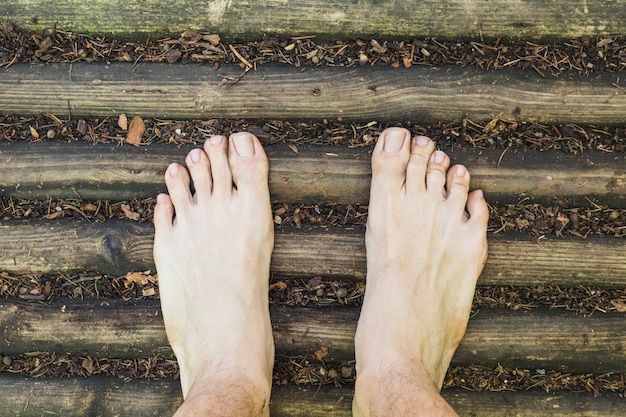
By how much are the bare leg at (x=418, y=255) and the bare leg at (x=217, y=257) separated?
393mm

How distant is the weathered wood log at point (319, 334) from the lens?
2.08 metres

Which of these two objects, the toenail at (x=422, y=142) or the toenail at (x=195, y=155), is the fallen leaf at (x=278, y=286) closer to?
the toenail at (x=195, y=155)

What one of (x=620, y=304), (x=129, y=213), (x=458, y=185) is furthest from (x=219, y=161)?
(x=620, y=304)

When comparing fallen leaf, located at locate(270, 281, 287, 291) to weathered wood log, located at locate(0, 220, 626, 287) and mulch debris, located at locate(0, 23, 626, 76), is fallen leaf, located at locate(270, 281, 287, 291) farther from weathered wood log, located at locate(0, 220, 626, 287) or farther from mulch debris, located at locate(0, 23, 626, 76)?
mulch debris, located at locate(0, 23, 626, 76)

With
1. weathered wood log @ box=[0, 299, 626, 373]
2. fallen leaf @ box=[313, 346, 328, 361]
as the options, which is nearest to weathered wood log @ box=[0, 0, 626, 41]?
weathered wood log @ box=[0, 299, 626, 373]

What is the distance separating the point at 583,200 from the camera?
6.81 ft

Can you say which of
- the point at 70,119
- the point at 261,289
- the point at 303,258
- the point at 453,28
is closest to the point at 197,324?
the point at 261,289

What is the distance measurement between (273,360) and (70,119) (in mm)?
1181

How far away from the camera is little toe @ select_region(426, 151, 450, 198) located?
2084 mm

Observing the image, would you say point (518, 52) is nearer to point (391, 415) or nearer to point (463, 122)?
point (463, 122)

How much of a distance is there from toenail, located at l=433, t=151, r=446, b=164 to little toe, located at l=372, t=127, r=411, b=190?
0.34 feet

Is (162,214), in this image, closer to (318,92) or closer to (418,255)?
(318,92)

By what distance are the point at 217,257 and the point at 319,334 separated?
481 millimetres

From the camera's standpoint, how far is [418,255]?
2.12 meters
